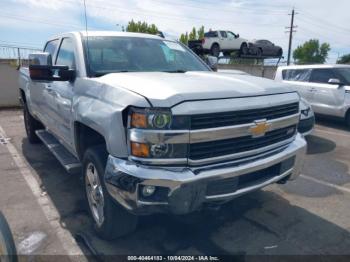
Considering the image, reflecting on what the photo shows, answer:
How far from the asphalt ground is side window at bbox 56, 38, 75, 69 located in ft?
5.38

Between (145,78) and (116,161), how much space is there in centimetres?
86

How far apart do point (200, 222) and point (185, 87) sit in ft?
5.07

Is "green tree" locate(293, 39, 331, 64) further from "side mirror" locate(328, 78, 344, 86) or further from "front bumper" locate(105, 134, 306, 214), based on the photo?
"front bumper" locate(105, 134, 306, 214)

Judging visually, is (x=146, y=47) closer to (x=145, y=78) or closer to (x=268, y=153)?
(x=145, y=78)

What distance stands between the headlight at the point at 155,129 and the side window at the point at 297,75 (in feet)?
25.7

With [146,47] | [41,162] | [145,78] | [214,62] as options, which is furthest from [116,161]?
[41,162]

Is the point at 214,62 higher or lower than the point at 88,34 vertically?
lower

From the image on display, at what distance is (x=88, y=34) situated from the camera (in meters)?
3.75

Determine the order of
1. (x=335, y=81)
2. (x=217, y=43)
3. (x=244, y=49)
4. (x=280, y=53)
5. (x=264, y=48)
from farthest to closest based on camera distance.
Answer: (x=280, y=53)
(x=264, y=48)
(x=244, y=49)
(x=217, y=43)
(x=335, y=81)

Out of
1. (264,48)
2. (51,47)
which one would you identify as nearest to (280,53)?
(264,48)

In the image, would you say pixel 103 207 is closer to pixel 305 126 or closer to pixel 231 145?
pixel 231 145

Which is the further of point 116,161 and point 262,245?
point 262,245

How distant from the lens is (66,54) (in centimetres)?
396

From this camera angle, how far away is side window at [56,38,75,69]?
12.1 feet
